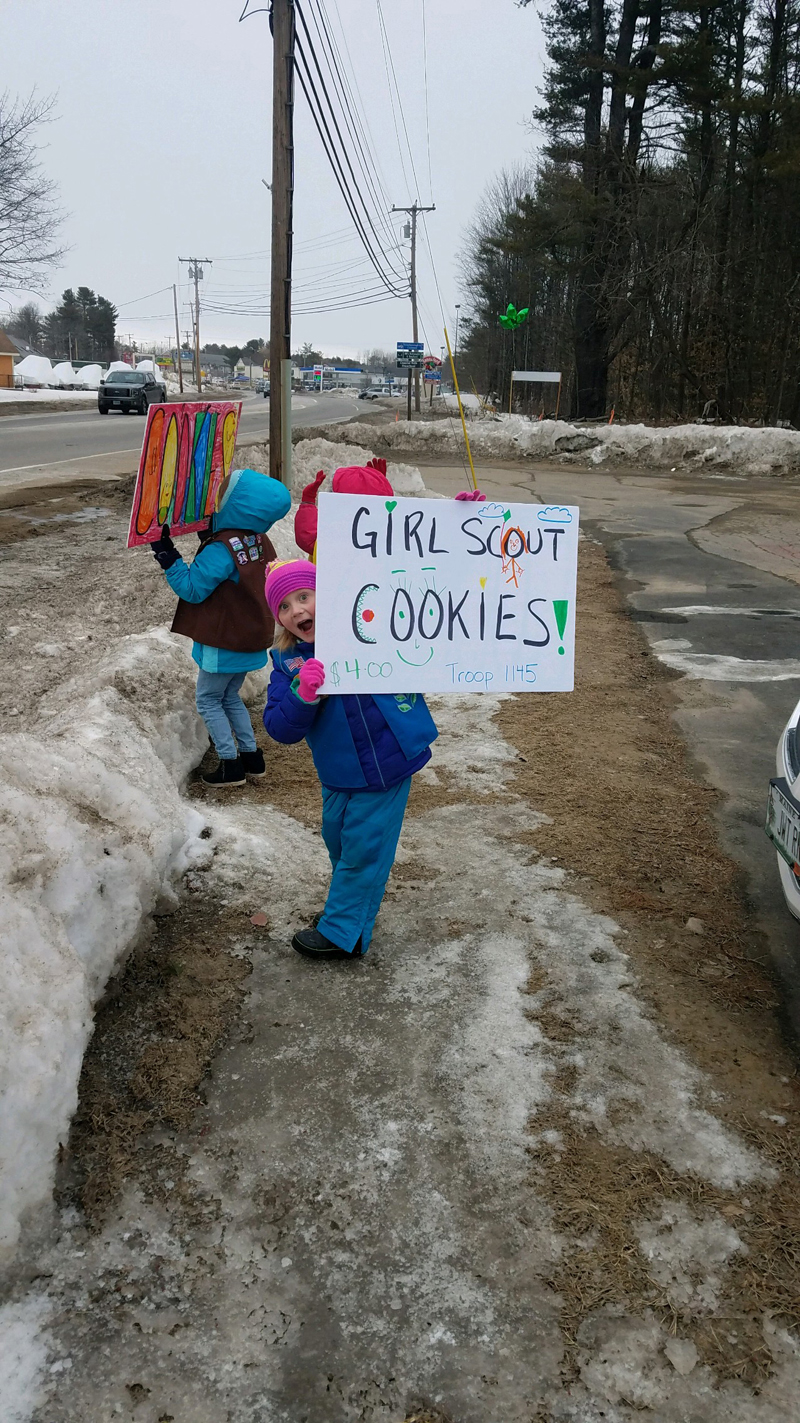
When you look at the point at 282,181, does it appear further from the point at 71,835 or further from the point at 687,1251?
the point at 687,1251

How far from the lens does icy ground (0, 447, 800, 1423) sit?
187 centimetres

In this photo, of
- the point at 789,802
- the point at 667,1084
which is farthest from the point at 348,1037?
the point at 789,802

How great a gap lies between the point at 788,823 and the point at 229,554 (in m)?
2.54

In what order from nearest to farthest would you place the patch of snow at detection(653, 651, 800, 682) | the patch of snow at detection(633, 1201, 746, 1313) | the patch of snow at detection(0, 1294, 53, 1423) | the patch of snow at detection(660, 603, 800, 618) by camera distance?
the patch of snow at detection(0, 1294, 53, 1423)
the patch of snow at detection(633, 1201, 746, 1313)
the patch of snow at detection(653, 651, 800, 682)
the patch of snow at detection(660, 603, 800, 618)

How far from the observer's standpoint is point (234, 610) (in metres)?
4.30

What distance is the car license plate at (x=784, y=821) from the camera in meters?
3.09

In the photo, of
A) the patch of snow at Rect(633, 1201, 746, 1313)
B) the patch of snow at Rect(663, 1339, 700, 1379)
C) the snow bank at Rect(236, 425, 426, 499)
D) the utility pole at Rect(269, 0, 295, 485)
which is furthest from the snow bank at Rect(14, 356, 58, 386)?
the patch of snow at Rect(663, 1339, 700, 1379)

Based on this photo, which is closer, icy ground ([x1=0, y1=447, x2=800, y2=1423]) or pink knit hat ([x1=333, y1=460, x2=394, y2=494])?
icy ground ([x1=0, y1=447, x2=800, y2=1423])

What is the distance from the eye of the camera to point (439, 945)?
3375 mm

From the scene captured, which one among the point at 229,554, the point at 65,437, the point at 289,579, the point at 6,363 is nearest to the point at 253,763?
the point at 229,554

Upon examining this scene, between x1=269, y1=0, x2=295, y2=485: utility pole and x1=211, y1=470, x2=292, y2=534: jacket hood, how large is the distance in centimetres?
526

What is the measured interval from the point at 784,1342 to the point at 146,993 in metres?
1.94

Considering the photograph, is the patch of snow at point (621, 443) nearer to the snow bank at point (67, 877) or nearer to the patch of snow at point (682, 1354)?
the snow bank at point (67, 877)

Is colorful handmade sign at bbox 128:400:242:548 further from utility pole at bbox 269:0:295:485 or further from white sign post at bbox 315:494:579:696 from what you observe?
utility pole at bbox 269:0:295:485
